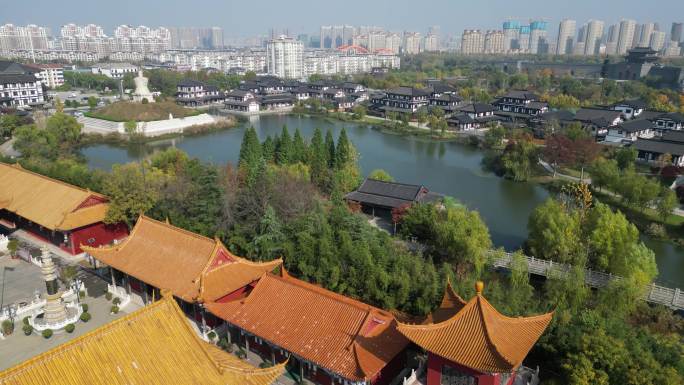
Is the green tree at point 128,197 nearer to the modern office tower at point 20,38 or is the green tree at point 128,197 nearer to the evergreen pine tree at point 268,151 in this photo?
the evergreen pine tree at point 268,151

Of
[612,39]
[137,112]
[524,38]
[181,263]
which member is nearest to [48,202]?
[181,263]

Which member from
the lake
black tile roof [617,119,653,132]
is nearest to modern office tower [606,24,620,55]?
black tile roof [617,119,653,132]

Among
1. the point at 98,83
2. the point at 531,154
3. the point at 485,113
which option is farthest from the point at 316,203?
the point at 98,83

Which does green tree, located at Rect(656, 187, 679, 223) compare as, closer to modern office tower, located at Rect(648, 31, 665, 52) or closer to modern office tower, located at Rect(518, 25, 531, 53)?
modern office tower, located at Rect(648, 31, 665, 52)

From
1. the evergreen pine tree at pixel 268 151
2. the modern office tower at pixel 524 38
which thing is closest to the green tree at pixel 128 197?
the evergreen pine tree at pixel 268 151

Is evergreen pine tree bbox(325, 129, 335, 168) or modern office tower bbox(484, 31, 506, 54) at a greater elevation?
modern office tower bbox(484, 31, 506, 54)

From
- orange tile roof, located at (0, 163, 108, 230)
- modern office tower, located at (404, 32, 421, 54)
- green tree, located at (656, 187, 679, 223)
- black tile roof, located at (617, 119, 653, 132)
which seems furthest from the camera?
modern office tower, located at (404, 32, 421, 54)
